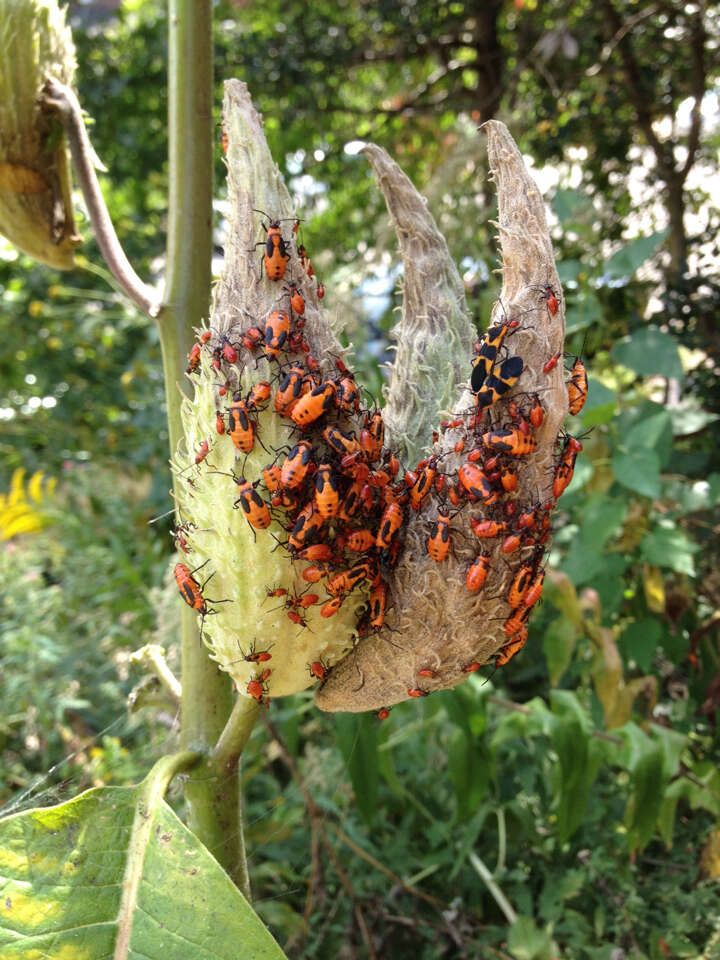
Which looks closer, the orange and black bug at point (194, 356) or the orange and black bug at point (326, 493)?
the orange and black bug at point (326, 493)

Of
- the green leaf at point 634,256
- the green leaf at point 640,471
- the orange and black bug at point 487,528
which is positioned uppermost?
the green leaf at point 634,256

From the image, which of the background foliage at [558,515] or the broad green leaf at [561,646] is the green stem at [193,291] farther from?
the broad green leaf at [561,646]

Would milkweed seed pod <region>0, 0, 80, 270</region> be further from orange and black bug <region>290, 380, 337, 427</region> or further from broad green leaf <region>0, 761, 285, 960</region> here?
broad green leaf <region>0, 761, 285, 960</region>

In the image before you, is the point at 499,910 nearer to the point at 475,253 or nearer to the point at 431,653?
the point at 431,653

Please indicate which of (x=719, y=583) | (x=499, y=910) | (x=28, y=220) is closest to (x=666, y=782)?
(x=499, y=910)

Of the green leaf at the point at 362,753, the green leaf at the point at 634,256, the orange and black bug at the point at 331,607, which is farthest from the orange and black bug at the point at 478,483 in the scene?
the green leaf at the point at 634,256
